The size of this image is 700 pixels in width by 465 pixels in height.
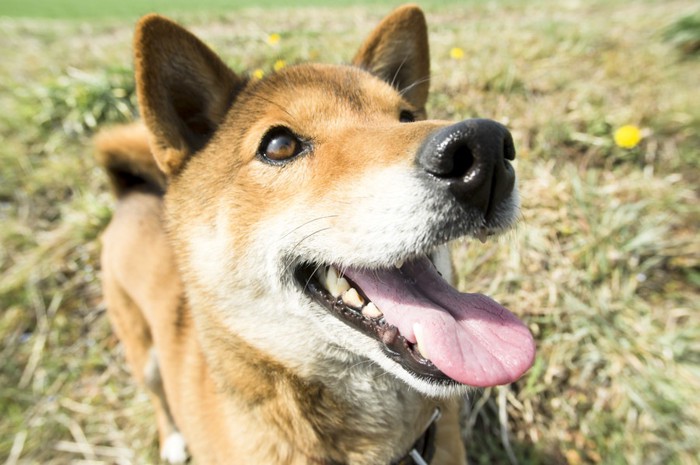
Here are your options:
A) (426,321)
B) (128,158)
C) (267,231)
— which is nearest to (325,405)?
(426,321)

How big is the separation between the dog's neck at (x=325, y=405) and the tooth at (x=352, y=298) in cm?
23

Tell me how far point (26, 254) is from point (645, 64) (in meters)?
5.55

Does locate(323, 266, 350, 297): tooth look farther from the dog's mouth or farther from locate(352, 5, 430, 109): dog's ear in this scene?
locate(352, 5, 430, 109): dog's ear

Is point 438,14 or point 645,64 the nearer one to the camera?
point 645,64

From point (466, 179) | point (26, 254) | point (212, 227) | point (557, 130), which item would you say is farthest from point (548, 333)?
point (26, 254)

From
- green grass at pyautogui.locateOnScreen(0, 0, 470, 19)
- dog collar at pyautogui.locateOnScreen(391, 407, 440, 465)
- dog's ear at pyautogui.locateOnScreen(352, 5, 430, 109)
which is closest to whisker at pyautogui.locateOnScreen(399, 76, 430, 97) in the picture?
dog's ear at pyautogui.locateOnScreen(352, 5, 430, 109)

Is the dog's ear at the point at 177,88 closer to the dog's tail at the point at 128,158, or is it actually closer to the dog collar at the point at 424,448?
the dog's tail at the point at 128,158

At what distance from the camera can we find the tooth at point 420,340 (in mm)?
1303

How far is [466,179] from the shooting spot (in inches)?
46.5

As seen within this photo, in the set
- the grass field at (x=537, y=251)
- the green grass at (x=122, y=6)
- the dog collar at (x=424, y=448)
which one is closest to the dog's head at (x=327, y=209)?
the dog collar at (x=424, y=448)

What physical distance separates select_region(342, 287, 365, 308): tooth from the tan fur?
0.28 feet

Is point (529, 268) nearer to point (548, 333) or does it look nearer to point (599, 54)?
point (548, 333)

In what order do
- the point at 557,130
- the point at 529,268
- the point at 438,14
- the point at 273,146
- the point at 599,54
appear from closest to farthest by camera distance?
the point at 273,146 → the point at 529,268 → the point at 557,130 → the point at 599,54 → the point at 438,14

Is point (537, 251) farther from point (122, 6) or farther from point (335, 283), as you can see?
point (122, 6)
